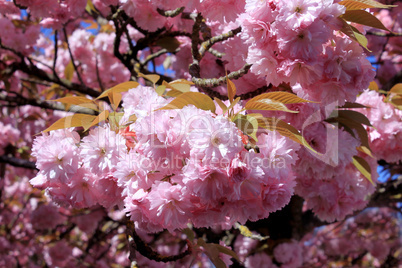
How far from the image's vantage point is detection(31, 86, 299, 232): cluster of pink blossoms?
0.84 m

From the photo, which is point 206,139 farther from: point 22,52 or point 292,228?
point 22,52

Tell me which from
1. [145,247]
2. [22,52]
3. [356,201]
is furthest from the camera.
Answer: [22,52]

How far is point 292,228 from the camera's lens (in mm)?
2709

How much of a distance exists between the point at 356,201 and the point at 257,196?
1.17 meters

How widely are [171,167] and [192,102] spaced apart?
0.20m

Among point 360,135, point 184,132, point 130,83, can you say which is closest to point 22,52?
point 130,83

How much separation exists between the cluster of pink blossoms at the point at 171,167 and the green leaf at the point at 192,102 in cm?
2

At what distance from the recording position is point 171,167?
93 cm

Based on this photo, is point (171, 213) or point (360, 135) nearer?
point (171, 213)

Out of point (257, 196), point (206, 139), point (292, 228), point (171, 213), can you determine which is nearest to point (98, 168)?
point (171, 213)

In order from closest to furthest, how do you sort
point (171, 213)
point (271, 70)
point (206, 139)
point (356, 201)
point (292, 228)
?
point (206, 139) < point (171, 213) < point (271, 70) < point (356, 201) < point (292, 228)

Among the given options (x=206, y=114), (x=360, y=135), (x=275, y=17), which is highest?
(x=275, y=17)

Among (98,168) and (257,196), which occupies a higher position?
(98,168)

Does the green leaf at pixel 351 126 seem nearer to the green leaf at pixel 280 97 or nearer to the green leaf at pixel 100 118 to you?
the green leaf at pixel 280 97
